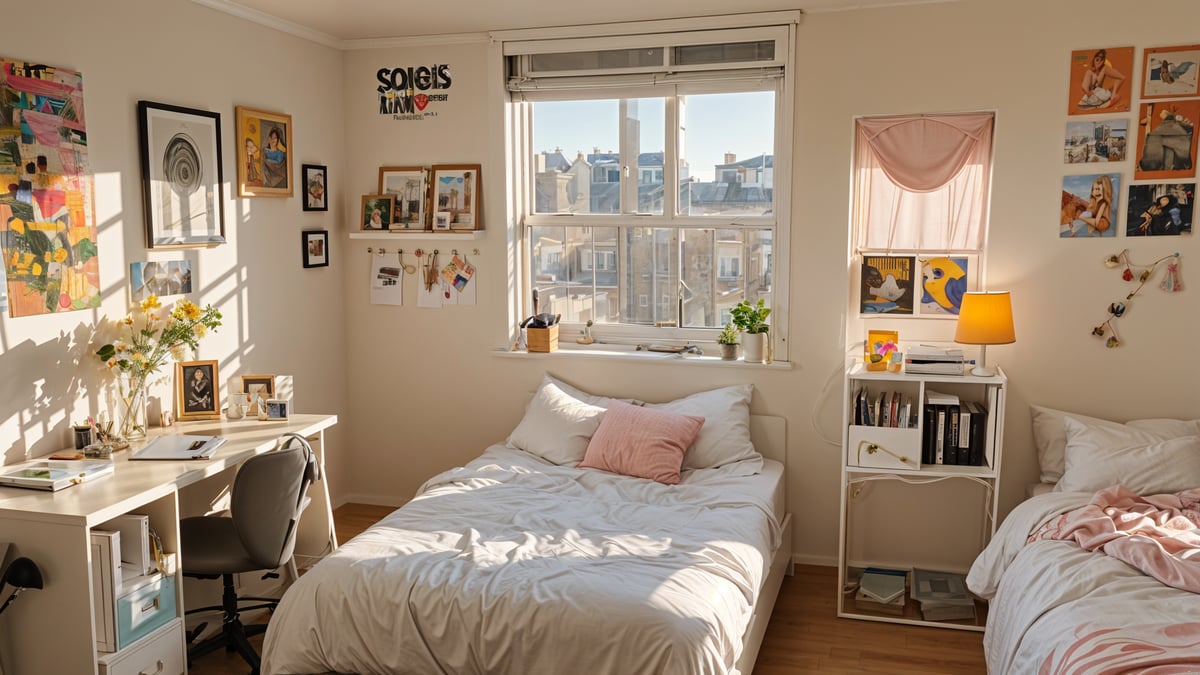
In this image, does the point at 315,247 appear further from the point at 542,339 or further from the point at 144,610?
the point at 144,610

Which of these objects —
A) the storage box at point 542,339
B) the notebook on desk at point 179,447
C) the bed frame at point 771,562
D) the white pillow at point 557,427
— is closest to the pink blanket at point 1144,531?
the bed frame at point 771,562

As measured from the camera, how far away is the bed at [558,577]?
2.65m

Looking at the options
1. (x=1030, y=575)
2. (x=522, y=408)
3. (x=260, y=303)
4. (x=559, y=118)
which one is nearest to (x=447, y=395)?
(x=522, y=408)

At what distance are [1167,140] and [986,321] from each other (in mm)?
1023

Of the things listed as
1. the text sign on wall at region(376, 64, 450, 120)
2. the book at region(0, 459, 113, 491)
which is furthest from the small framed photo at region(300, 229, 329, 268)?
the book at region(0, 459, 113, 491)

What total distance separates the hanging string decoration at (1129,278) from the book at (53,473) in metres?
3.80

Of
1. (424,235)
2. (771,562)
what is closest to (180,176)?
(424,235)

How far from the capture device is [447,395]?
16.0ft

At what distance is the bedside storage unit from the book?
2752mm

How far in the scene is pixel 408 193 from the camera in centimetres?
479

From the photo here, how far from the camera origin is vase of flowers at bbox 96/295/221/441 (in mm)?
3377

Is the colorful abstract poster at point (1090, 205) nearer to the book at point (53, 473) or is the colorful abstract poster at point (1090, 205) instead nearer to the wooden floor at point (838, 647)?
the wooden floor at point (838, 647)

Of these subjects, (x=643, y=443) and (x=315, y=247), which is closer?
(x=643, y=443)

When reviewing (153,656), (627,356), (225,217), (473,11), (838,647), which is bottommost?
(838,647)
